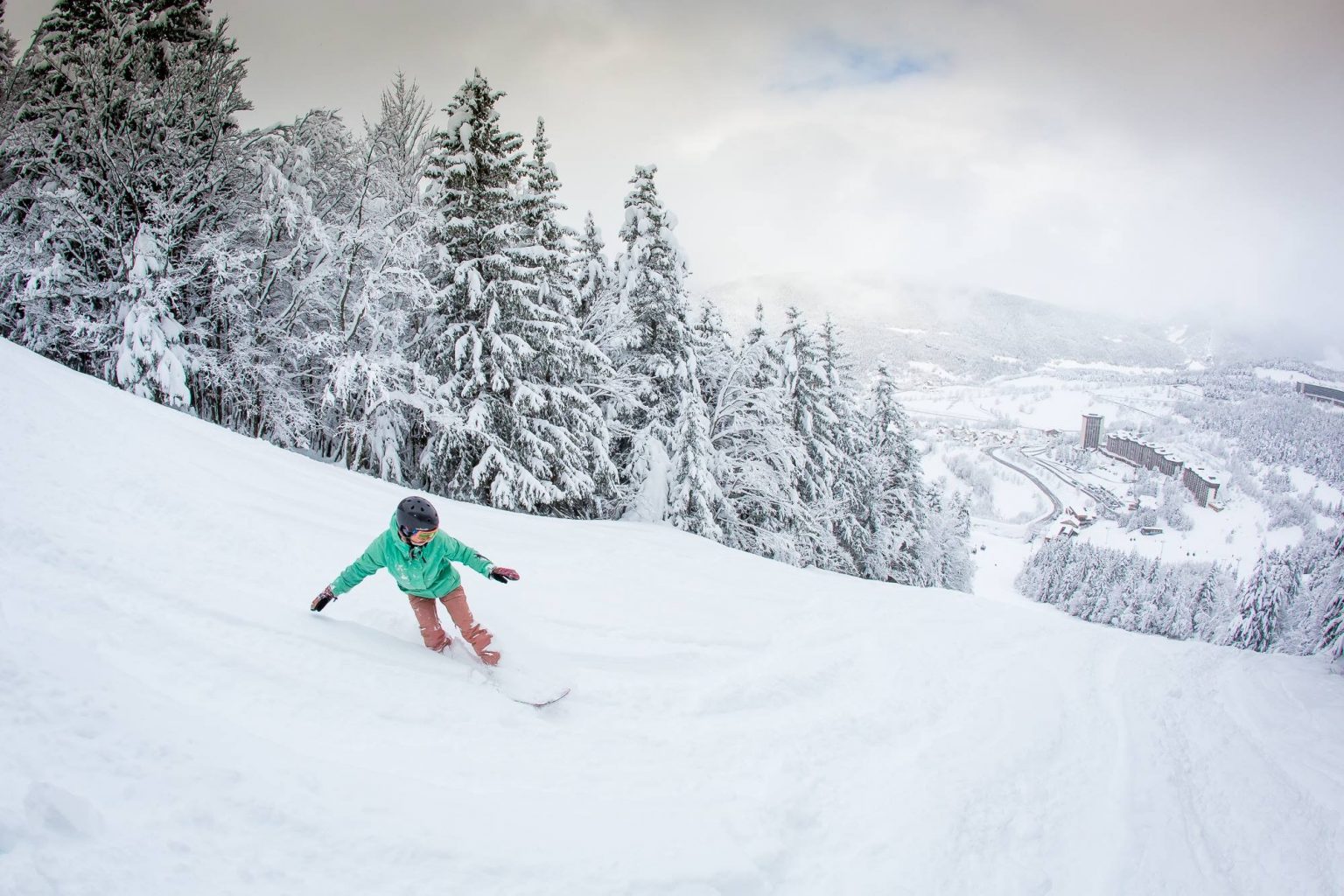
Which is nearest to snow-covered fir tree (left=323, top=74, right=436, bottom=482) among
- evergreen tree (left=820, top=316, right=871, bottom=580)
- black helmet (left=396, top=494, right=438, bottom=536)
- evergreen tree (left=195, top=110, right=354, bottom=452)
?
evergreen tree (left=195, top=110, right=354, bottom=452)

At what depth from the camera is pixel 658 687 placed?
4648 millimetres

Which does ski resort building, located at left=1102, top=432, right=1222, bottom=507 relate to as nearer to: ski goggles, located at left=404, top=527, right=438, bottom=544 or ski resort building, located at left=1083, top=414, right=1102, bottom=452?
ski resort building, located at left=1083, top=414, right=1102, bottom=452

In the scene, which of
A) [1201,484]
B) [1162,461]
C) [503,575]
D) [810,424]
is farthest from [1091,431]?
[503,575]

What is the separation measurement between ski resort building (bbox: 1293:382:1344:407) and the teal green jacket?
8132 inches

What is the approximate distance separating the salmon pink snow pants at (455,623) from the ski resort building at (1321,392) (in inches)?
8126

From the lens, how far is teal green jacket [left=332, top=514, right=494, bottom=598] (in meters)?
4.28

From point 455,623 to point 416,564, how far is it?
59 cm

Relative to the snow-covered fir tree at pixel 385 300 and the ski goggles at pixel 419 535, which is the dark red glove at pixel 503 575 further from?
the snow-covered fir tree at pixel 385 300

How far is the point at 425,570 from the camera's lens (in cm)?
434

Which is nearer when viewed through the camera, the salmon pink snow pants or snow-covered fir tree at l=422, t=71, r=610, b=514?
the salmon pink snow pants

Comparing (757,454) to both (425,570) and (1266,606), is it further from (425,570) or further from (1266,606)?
(1266,606)

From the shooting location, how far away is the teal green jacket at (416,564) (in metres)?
4.28

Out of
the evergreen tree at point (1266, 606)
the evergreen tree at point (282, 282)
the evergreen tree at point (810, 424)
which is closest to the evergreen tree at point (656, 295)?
the evergreen tree at point (810, 424)

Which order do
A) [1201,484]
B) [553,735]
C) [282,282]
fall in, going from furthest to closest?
[1201,484] < [282,282] < [553,735]
